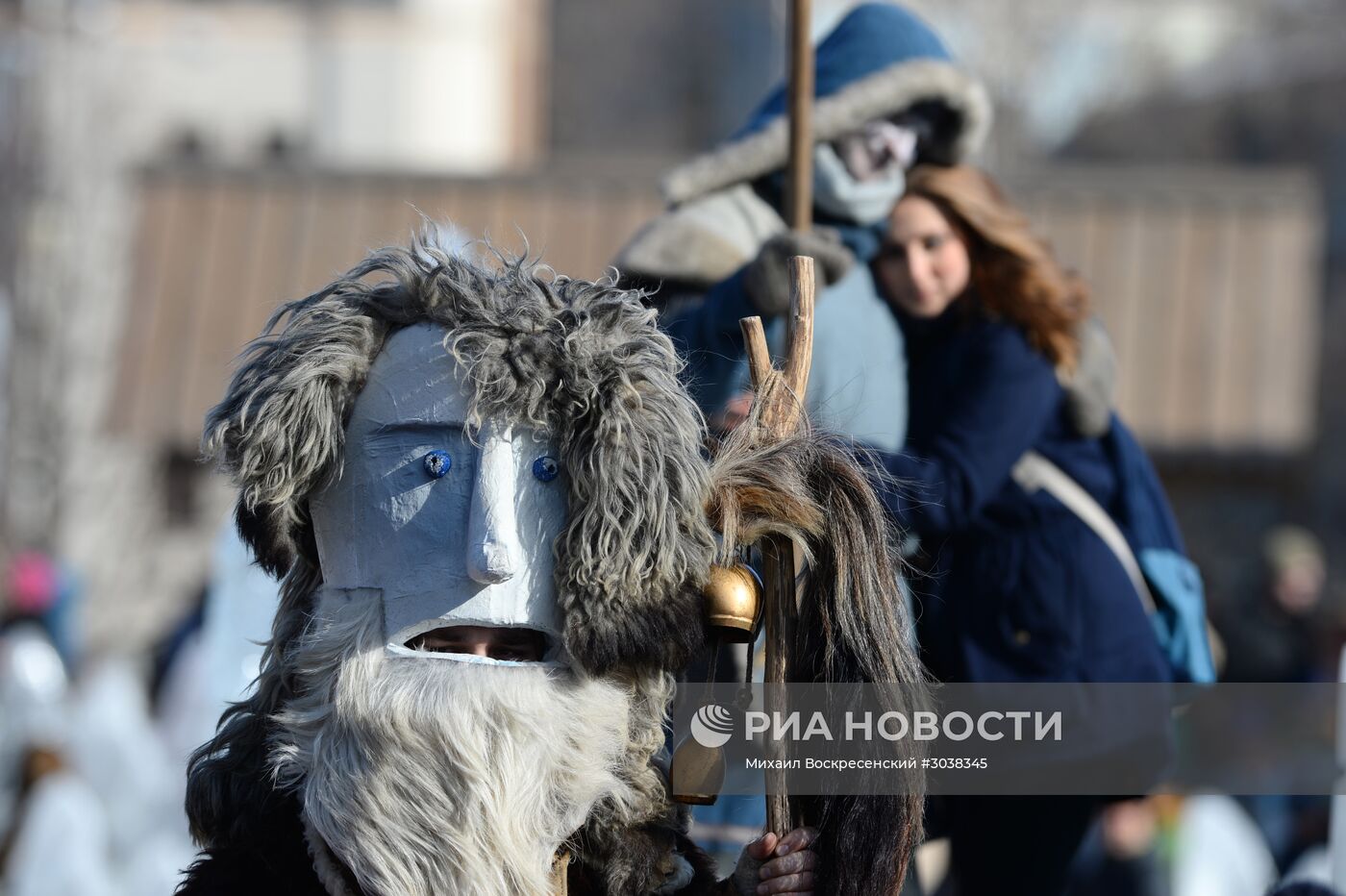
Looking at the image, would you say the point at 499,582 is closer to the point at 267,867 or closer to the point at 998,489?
the point at 267,867

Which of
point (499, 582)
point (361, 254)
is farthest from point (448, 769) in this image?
point (361, 254)

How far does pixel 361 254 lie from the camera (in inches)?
367

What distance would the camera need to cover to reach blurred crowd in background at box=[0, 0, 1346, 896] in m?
5.78

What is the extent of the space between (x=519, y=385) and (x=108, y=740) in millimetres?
5036

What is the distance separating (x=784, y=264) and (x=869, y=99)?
0.42 metres

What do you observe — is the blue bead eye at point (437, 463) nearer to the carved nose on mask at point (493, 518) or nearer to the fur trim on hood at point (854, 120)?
the carved nose on mask at point (493, 518)

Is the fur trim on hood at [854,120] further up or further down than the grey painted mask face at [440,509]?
further up

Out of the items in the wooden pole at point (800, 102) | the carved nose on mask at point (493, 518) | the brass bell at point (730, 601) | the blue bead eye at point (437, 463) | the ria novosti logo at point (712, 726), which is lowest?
the ria novosti logo at point (712, 726)

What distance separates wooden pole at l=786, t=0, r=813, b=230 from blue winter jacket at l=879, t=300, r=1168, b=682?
16.8 inches

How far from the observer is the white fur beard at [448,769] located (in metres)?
1.83

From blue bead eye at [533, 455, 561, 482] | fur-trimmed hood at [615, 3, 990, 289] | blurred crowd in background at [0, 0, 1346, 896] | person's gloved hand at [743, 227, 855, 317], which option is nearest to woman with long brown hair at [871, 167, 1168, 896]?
fur-trimmed hood at [615, 3, 990, 289]

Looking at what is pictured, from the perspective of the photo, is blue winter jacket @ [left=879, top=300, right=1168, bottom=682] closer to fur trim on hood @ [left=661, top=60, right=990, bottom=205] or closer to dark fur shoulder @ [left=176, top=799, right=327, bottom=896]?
fur trim on hood @ [left=661, top=60, right=990, bottom=205]

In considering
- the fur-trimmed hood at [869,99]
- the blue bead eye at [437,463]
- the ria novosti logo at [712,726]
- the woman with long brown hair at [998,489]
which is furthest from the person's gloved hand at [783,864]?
the fur-trimmed hood at [869,99]

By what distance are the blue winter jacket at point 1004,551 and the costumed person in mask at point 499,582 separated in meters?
0.69
